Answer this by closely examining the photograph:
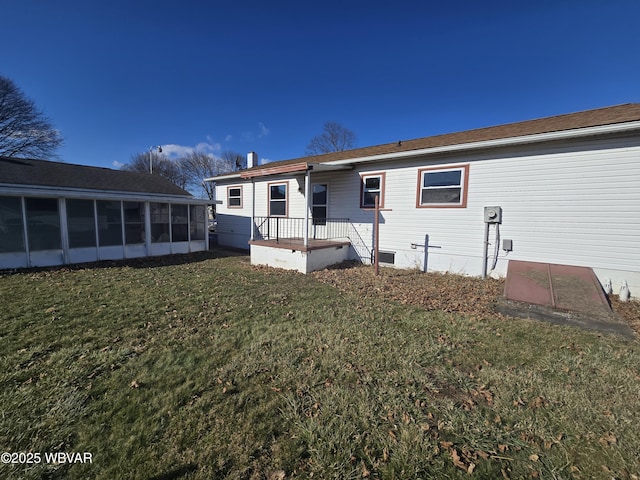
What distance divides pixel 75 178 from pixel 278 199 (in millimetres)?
8960

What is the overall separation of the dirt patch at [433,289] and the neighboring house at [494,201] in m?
0.62

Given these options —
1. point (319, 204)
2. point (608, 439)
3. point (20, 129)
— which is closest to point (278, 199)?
point (319, 204)

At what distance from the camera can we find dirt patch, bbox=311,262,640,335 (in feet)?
16.0

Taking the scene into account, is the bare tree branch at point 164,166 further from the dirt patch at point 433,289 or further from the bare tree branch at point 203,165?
the dirt patch at point 433,289

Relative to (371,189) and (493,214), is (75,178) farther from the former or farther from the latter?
(493,214)

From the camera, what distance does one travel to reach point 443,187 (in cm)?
753

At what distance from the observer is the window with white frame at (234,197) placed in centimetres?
1336

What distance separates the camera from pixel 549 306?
15.8ft

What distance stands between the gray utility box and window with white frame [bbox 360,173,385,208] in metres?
2.98

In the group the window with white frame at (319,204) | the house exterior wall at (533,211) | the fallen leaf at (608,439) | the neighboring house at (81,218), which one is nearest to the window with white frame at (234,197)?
the neighboring house at (81,218)

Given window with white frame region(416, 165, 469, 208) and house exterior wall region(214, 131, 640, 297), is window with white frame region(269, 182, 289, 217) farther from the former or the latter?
window with white frame region(416, 165, 469, 208)

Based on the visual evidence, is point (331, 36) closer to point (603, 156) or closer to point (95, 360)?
point (603, 156)

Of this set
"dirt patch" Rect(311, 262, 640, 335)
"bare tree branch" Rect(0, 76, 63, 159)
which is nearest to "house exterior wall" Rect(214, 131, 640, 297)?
"dirt patch" Rect(311, 262, 640, 335)

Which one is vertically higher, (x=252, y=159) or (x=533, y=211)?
(x=252, y=159)
